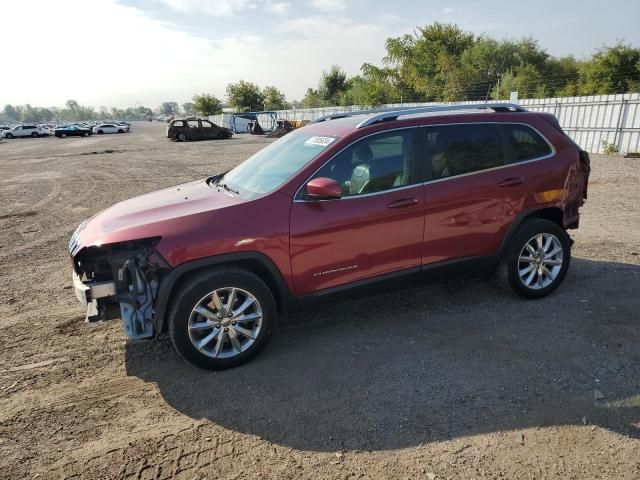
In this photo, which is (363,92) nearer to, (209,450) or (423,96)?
(423,96)

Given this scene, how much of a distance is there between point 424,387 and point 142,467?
188 centimetres

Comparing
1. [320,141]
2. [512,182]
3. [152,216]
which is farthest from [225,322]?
[512,182]

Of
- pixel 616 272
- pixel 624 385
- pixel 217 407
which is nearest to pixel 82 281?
pixel 217 407

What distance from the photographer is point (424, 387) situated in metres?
3.21

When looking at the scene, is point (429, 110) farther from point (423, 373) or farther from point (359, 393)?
point (359, 393)

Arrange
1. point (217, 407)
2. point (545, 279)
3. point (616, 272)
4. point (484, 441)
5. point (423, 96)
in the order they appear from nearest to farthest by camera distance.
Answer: point (484, 441)
point (217, 407)
point (545, 279)
point (616, 272)
point (423, 96)

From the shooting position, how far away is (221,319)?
342 cm

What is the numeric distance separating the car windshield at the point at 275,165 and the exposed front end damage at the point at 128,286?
3.02 ft

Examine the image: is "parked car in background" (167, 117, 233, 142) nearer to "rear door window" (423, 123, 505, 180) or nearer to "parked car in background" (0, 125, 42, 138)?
"parked car in background" (0, 125, 42, 138)

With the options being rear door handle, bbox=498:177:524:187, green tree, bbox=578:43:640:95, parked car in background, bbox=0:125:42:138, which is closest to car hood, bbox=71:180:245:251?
rear door handle, bbox=498:177:524:187

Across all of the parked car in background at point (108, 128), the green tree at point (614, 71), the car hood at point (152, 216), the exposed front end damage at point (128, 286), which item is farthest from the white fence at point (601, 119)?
the parked car in background at point (108, 128)

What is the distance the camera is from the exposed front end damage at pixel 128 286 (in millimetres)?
3246

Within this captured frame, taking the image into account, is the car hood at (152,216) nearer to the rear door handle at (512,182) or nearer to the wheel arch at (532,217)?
the rear door handle at (512,182)

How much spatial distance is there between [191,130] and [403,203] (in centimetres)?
3274
